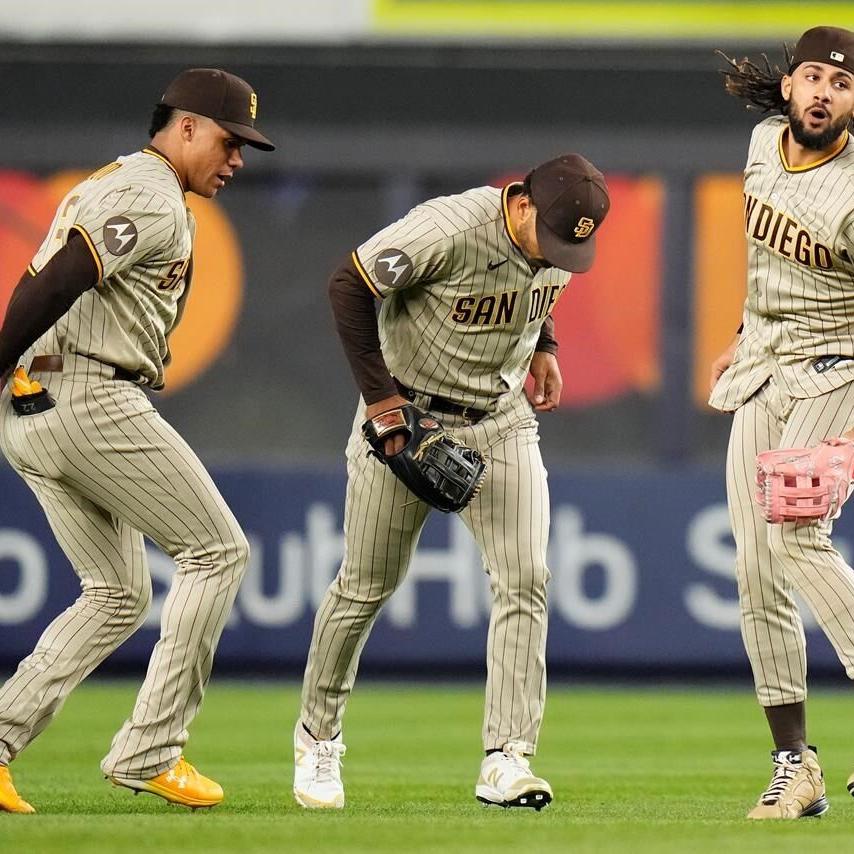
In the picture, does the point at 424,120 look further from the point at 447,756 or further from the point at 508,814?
the point at 508,814

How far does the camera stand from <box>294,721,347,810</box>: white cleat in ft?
20.1

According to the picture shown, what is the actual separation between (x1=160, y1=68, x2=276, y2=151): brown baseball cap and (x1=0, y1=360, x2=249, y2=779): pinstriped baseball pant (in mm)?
853

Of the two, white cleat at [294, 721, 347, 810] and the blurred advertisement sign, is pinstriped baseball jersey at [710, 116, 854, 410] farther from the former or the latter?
the blurred advertisement sign

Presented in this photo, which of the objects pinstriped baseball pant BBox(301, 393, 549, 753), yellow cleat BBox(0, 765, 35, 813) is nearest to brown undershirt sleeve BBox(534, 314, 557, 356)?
pinstriped baseball pant BBox(301, 393, 549, 753)

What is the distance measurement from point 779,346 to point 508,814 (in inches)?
63.4

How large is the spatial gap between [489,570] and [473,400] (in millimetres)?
536

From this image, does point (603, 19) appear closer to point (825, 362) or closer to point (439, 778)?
point (439, 778)

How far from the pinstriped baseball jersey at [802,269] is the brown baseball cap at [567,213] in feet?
1.59

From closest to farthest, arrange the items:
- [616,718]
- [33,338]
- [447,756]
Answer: [33,338]
[447,756]
[616,718]

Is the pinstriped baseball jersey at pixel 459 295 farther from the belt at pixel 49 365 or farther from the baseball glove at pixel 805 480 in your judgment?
the baseball glove at pixel 805 480

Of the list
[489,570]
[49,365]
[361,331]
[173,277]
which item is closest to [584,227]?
[361,331]

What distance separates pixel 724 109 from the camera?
1202 cm

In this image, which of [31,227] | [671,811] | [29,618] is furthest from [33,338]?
[31,227]

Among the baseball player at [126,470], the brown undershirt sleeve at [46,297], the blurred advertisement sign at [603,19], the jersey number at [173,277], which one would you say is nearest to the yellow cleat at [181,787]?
the baseball player at [126,470]
